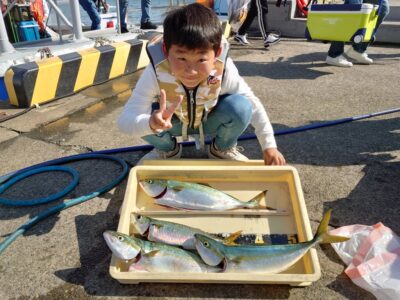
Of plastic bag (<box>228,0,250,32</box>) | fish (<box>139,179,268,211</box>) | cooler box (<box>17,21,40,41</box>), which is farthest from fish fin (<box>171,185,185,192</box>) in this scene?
plastic bag (<box>228,0,250,32</box>)

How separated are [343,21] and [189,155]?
11.8 feet

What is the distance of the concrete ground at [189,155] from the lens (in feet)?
5.58

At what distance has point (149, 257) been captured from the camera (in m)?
1.68

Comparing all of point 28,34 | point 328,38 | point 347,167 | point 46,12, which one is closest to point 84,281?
point 347,167

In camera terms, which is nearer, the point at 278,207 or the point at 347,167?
the point at 278,207

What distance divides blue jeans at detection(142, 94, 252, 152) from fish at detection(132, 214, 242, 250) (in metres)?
0.86

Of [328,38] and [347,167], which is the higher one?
[328,38]

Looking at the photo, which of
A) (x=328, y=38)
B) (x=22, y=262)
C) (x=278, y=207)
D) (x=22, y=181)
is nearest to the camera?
(x=22, y=262)

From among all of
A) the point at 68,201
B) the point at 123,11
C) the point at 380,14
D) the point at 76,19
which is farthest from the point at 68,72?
the point at 380,14

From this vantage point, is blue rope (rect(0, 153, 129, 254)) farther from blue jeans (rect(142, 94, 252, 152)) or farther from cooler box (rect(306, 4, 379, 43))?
cooler box (rect(306, 4, 379, 43))

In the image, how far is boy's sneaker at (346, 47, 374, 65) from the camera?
18.8 ft

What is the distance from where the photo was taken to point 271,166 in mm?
2205

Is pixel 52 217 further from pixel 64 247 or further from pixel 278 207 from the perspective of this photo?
pixel 278 207

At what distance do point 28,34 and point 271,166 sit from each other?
245 inches
